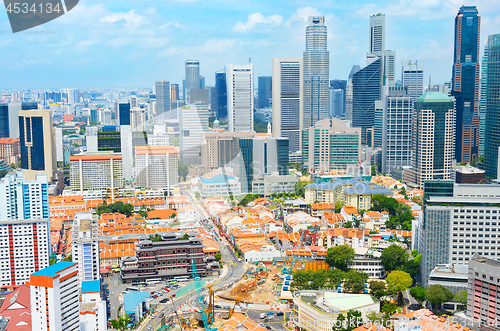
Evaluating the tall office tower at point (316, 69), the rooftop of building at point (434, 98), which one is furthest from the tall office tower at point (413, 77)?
the rooftop of building at point (434, 98)

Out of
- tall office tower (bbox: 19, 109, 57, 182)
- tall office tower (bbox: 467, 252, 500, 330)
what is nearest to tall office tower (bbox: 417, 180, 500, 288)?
tall office tower (bbox: 467, 252, 500, 330)

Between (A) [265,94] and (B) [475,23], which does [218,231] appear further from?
(A) [265,94]

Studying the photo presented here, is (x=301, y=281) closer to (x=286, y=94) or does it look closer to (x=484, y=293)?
(x=484, y=293)

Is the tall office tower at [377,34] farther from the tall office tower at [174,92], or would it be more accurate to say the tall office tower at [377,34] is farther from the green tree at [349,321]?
the green tree at [349,321]

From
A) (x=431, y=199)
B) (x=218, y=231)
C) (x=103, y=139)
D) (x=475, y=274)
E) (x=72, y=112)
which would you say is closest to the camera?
(x=475, y=274)

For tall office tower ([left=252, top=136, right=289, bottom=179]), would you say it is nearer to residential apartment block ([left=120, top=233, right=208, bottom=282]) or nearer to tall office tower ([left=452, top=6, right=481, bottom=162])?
residential apartment block ([left=120, top=233, right=208, bottom=282])

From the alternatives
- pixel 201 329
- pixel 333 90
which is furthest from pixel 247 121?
pixel 201 329
